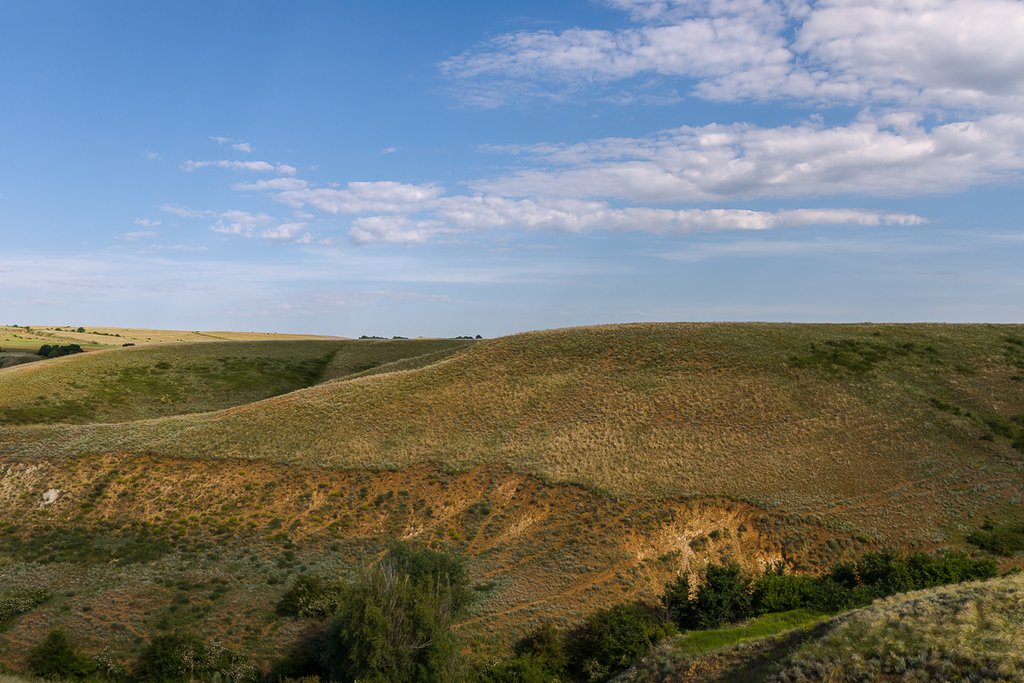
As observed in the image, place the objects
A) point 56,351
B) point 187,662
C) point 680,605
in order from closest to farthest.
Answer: point 187,662, point 680,605, point 56,351

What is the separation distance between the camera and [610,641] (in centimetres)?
2877

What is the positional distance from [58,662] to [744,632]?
87.9ft

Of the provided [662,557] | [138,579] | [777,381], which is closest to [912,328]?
[777,381]

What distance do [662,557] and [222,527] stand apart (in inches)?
916

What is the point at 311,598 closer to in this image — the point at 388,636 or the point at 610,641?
the point at 388,636

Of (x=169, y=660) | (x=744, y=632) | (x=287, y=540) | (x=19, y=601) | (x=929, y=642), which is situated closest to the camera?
(x=929, y=642)

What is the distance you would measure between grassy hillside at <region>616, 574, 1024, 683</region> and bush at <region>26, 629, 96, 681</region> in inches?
836

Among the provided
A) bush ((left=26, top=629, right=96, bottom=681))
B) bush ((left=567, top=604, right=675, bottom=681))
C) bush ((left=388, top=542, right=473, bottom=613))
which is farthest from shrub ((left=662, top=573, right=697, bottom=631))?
bush ((left=26, top=629, right=96, bottom=681))

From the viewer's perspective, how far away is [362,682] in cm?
2445

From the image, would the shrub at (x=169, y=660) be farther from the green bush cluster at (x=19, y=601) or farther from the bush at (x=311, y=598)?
the green bush cluster at (x=19, y=601)

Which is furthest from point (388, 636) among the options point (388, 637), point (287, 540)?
point (287, 540)

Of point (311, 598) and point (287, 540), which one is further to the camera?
point (287, 540)

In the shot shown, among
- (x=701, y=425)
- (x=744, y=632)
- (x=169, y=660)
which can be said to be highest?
(x=701, y=425)

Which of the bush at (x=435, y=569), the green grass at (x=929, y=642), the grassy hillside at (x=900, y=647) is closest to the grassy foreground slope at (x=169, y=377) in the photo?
the bush at (x=435, y=569)
